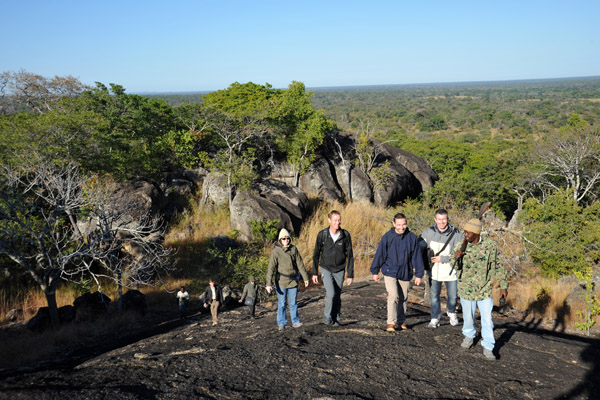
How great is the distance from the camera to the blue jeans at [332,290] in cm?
623

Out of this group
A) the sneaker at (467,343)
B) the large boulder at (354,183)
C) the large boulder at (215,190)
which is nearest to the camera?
the sneaker at (467,343)

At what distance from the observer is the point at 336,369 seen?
5.00 meters

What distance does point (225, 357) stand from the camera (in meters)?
5.55

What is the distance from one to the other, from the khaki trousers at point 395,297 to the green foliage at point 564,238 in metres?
8.20

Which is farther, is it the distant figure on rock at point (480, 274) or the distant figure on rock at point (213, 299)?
the distant figure on rock at point (213, 299)

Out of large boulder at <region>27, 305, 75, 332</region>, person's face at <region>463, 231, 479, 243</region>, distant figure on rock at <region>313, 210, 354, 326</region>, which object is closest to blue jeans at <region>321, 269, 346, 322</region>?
distant figure on rock at <region>313, 210, 354, 326</region>

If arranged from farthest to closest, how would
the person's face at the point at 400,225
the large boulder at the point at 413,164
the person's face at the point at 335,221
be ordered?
the large boulder at the point at 413,164 < the person's face at the point at 335,221 < the person's face at the point at 400,225

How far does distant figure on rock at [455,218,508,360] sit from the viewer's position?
497 cm

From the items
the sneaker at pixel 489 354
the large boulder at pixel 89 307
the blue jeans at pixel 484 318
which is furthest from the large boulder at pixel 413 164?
the sneaker at pixel 489 354

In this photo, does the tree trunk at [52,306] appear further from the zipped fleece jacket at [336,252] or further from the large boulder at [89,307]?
the zipped fleece jacket at [336,252]

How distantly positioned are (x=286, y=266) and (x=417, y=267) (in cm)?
199

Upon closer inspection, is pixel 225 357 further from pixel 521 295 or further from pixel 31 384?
pixel 521 295

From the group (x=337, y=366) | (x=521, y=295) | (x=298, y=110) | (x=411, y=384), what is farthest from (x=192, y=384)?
(x=298, y=110)

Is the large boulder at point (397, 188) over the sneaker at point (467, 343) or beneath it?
beneath
